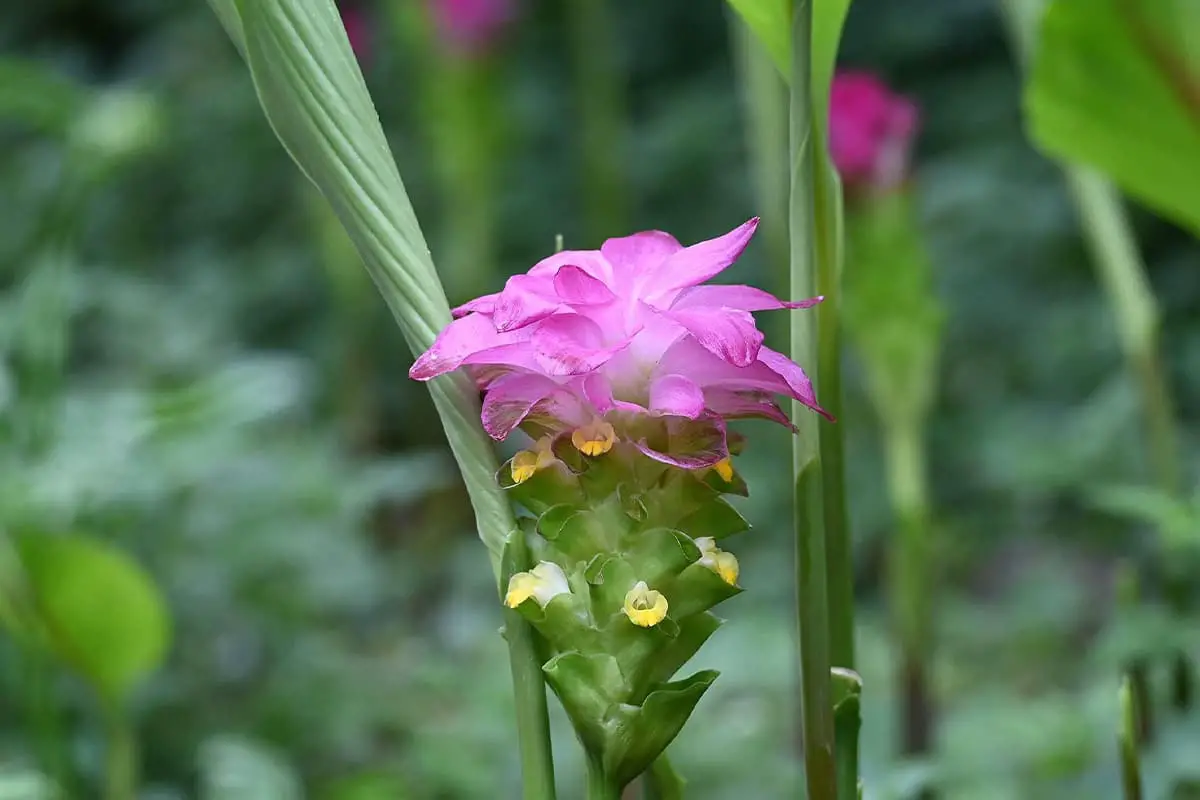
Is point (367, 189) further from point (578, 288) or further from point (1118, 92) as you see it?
point (1118, 92)

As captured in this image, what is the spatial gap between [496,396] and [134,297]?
4.24 feet

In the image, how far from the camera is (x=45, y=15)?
311 centimetres

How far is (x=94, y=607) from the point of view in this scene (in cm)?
68

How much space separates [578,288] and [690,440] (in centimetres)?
5

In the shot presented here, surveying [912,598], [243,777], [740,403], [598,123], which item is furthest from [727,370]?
[598,123]

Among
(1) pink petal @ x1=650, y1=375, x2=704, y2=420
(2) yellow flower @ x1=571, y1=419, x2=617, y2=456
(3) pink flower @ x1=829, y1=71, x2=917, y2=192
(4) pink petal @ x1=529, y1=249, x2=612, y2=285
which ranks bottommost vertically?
(2) yellow flower @ x1=571, y1=419, x2=617, y2=456

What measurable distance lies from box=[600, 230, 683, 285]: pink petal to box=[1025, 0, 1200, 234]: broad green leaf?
24 cm

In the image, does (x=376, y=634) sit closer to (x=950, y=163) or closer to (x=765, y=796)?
(x=765, y=796)

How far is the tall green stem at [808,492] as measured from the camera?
0.31 m

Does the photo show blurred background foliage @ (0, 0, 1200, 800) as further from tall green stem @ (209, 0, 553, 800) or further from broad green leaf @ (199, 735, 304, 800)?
tall green stem @ (209, 0, 553, 800)

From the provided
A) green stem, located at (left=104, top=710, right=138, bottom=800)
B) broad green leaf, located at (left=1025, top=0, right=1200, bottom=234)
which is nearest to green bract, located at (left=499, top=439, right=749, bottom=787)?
broad green leaf, located at (left=1025, top=0, right=1200, bottom=234)

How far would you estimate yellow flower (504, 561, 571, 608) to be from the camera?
0.92 ft

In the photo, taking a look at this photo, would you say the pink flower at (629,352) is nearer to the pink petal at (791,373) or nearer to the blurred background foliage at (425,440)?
the pink petal at (791,373)

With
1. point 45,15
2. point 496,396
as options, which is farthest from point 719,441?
point 45,15
